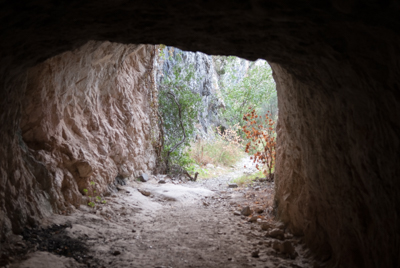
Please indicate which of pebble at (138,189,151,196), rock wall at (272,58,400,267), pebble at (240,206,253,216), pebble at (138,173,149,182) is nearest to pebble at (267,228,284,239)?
rock wall at (272,58,400,267)

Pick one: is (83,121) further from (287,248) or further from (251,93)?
(251,93)

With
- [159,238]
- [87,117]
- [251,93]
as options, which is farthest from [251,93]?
[159,238]

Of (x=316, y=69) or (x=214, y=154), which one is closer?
(x=316, y=69)

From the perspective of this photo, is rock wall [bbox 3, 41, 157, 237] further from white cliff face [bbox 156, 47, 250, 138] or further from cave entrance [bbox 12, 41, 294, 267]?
white cliff face [bbox 156, 47, 250, 138]

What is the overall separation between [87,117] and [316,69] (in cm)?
455

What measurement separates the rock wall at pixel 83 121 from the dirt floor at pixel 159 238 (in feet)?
1.63

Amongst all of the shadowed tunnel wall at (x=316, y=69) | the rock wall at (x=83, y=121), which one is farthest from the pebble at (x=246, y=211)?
the rock wall at (x=83, y=121)

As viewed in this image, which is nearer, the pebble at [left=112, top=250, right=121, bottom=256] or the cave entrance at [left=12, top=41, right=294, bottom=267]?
the pebble at [left=112, top=250, right=121, bottom=256]

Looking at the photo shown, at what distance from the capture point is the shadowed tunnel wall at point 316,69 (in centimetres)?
169

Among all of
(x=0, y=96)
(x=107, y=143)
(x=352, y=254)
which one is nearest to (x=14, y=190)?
(x=0, y=96)

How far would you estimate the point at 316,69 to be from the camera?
2.34 metres

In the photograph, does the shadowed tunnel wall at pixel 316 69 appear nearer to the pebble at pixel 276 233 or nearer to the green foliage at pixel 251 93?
the pebble at pixel 276 233

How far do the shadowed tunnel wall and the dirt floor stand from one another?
37cm

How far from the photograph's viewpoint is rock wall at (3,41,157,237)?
4250 mm
